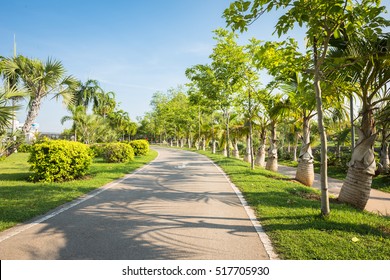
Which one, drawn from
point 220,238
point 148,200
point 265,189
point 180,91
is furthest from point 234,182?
point 180,91

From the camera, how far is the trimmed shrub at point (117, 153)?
53.7 ft

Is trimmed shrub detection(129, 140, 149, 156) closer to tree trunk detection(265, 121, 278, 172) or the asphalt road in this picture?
tree trunk detection(265, 121, 278, 172)

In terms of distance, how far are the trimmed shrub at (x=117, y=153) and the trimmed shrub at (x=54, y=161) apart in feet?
22.7

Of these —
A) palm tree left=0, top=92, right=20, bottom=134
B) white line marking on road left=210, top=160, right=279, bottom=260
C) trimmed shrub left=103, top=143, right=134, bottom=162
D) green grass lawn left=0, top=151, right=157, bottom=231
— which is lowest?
green grass lawn left=0, top=151, right=157, bottom=231

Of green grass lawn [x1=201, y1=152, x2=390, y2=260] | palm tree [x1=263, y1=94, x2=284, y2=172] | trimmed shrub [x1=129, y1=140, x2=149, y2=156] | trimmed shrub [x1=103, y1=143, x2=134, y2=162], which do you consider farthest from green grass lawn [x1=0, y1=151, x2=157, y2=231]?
trimmed shrub [x1=129, y1=140, x2=149, y2=156]

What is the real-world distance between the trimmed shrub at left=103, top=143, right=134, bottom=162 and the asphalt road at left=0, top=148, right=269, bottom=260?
32.2 feet

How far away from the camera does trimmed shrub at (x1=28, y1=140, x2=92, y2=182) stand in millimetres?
8758

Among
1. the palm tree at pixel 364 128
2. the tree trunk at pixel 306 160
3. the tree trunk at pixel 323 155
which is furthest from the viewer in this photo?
the tree trunk at pixel 306 160

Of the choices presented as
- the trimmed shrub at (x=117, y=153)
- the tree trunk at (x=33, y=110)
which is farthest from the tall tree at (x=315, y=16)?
the trimmed shrub at (x=117, y=153)

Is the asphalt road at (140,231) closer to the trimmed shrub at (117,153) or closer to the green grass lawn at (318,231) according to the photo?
the green grass lawn at (318,231)

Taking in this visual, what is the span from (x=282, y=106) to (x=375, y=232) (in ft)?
27.5

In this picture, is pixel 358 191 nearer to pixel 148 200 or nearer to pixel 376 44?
pixel 376 44

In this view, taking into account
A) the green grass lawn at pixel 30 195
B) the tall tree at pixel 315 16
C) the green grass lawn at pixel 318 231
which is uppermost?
the tall tree at pixel 315 16
